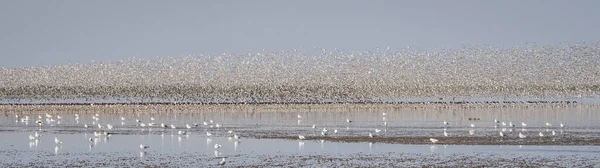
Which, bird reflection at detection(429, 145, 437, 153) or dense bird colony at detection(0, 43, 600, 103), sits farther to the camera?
dense bird colony at detection(0, 43, 600, 103)

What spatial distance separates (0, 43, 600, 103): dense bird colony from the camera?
91.6 metres

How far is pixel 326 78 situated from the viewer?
99.7 m

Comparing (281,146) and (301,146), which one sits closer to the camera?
(301,146)

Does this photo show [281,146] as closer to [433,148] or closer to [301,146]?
[301,146]

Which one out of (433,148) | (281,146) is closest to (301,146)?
(281,146)

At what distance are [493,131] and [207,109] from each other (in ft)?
114

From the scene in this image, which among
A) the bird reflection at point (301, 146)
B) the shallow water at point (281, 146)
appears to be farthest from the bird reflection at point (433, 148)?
the bird reflection at point (301, 146)

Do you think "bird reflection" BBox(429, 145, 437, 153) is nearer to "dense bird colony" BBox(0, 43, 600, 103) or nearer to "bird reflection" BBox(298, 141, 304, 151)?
"bird reflection" BBox(298, 141, 304, 151)

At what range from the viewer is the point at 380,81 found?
95750 millimetres

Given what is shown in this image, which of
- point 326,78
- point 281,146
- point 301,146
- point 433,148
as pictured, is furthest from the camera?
point 326,78

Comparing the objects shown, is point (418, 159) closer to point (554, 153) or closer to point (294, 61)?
point (554, 153)

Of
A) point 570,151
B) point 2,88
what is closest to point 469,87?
point 2,88

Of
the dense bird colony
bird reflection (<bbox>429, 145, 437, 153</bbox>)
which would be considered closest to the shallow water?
bird reflection (<bbox>429, 145, 437, 153</bbox>)

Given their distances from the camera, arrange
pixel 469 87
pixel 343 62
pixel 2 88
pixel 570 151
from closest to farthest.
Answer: pixel 570 151 → pixel 469 87 → pixel 2 88 → pixel 343 62
